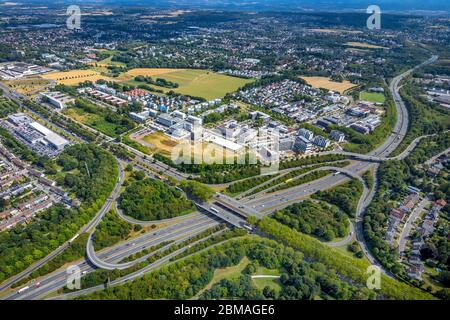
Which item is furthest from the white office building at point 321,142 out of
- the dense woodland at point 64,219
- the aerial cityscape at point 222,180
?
the dense woodland at point 64,219

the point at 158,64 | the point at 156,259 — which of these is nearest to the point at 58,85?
the point at 158,64

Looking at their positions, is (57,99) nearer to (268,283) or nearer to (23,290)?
(23,290)

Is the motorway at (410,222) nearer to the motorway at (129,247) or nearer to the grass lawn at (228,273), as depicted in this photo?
the grass lawn at (228,273)

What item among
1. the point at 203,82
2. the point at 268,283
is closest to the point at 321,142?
the point at 268,283

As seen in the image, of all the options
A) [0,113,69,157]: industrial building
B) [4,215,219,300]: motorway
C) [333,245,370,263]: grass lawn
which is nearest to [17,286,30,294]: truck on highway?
[4,215,219,300]: motorway

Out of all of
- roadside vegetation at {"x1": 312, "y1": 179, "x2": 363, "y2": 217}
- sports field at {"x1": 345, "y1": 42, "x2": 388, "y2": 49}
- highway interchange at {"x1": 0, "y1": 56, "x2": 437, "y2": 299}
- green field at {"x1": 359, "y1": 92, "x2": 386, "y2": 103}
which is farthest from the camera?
sports field at {"x1": 345, "y1": 42, "x2": 388, "y2": 49}

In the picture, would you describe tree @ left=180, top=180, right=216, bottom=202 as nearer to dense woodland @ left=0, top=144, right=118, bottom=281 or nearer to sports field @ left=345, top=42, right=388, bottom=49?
dense woodland @ left=0, top=144, right=118, bottom=281
